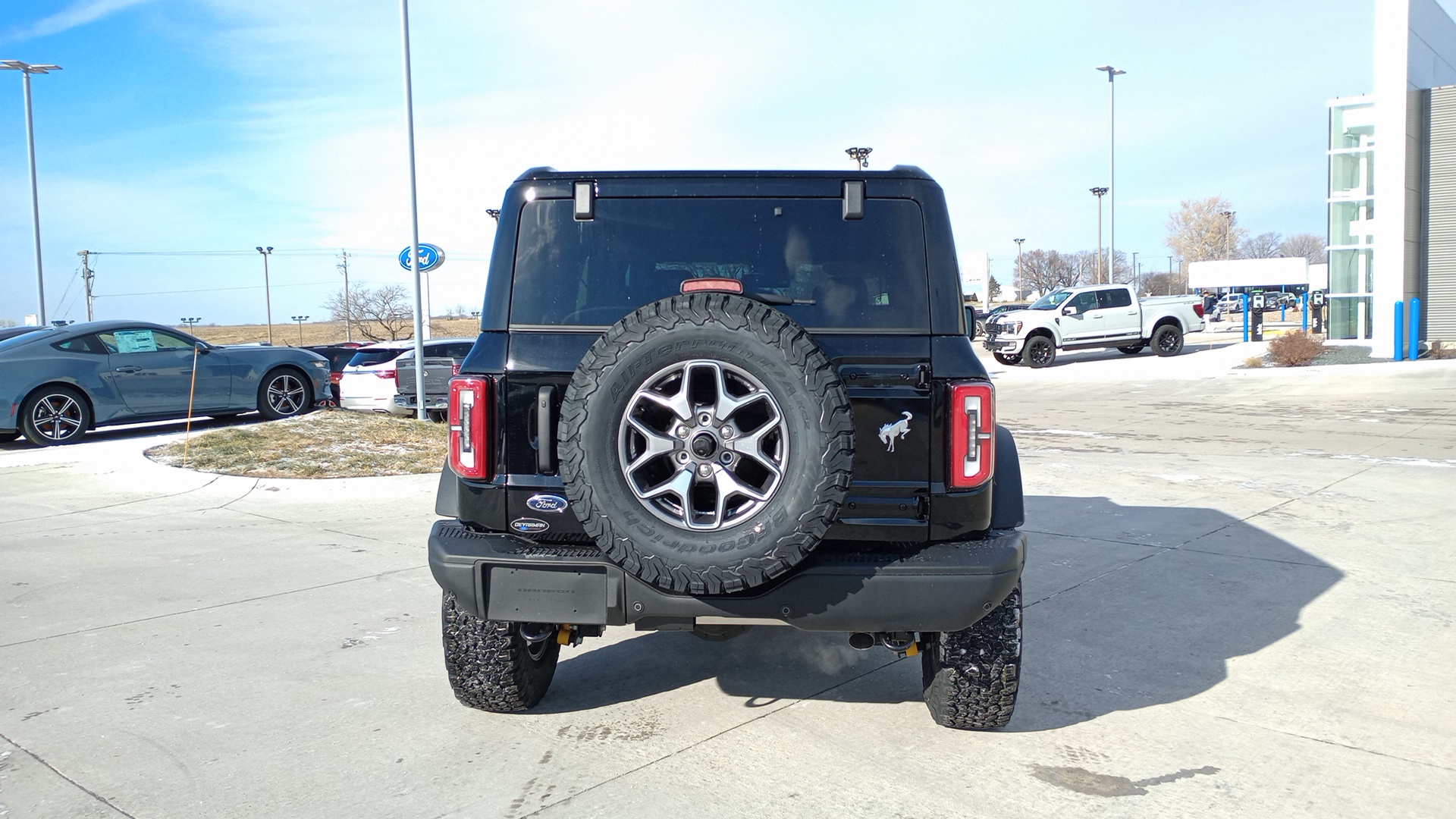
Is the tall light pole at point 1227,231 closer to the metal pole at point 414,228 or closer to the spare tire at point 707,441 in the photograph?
the metal pole at point 414,228

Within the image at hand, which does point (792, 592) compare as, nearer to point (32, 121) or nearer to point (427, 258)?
point (427, 258)

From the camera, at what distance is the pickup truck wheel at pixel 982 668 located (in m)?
3.57

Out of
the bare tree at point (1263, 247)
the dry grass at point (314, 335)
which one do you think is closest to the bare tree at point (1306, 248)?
the bare tree at point (1263, 247)

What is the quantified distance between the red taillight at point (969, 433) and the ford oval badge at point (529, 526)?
1340 mm

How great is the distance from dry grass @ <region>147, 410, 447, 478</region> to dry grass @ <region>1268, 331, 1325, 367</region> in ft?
61.7

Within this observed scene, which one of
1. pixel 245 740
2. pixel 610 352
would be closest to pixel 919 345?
pixel 610 352

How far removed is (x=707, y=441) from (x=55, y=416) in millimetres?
12469

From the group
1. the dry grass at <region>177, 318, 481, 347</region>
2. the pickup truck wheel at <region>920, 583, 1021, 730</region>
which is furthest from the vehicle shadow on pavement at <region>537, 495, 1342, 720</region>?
the dry grass at <region>177, 318, 481, 347</region>

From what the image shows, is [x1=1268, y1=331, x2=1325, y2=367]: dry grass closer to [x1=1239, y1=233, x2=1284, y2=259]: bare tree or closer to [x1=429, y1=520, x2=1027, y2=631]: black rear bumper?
[x1=429, y1=520, x2=1027, y2=631]: black rear bumper

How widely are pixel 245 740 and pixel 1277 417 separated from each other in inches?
585

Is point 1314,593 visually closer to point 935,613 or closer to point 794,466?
point 935,613

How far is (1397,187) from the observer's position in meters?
25.3

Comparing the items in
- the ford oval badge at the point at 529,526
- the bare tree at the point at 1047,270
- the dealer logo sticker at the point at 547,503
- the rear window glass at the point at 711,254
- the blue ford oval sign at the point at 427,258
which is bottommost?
the ford oval badge at the point at 529,526

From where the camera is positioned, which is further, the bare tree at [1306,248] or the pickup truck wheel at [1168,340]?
the bare tree at [1306,248]
